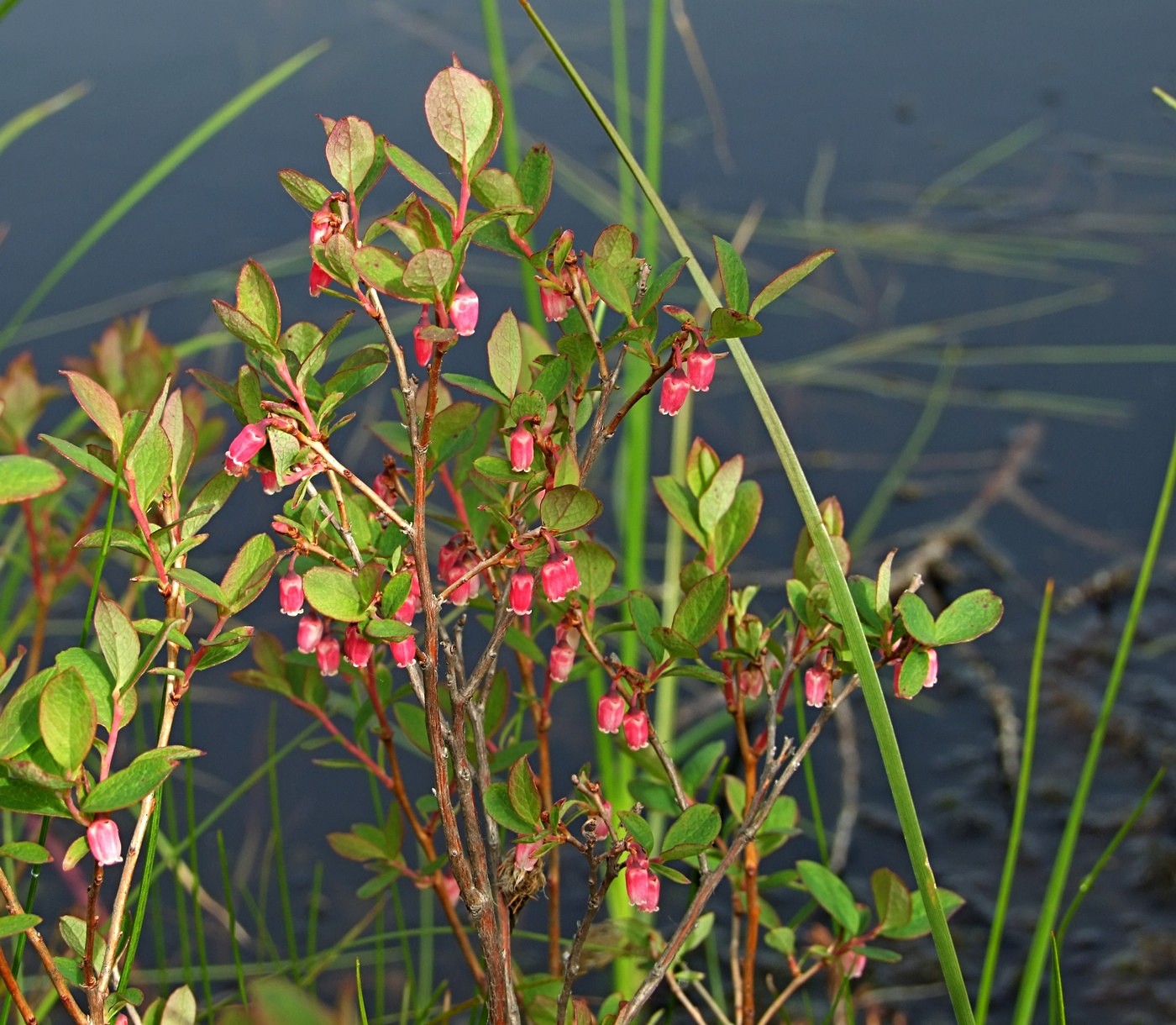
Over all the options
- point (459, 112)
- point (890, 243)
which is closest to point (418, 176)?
point (459, 112)

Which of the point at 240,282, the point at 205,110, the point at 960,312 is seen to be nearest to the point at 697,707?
the point at 960,312

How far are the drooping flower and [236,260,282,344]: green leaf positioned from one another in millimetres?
299

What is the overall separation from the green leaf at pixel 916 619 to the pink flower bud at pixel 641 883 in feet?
0.64

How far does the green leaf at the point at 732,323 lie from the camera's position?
65cm

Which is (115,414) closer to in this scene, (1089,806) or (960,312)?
(1089,806)

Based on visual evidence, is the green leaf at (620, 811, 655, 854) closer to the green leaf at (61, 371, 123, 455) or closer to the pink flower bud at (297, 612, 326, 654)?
the pink flower bud at (297, 612, 326, 654)

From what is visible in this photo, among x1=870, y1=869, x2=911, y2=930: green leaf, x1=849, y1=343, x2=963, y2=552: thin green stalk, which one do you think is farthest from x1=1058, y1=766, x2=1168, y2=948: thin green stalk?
x1=849, y1=343, x2=963, y2=552: thin green stalk

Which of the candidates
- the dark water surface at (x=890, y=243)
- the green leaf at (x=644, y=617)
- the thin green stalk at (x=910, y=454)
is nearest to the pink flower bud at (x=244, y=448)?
the green leaf at (x=644, y=617)

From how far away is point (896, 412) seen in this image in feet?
7.10

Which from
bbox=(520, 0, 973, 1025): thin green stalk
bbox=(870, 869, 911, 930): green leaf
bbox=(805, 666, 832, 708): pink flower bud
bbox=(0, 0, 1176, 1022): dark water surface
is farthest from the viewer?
bbox=(0, 0, 1176, 1022): dark water surface

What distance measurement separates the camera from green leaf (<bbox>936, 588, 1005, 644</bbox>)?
708 mm

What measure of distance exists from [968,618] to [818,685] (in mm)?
108

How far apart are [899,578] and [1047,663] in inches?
9.1

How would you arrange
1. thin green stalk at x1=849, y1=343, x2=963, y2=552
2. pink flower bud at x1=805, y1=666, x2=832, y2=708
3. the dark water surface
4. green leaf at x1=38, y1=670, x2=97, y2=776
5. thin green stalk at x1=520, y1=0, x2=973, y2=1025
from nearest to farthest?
green leaf at x1=38, y1=670, x2=97, y2=776, thin green stalk at x1=520, y1=0, x2=973, y2=1025, pink flower bud at x1=805, y1=666, x2=832, y2=708, the dark water surface, thin green stalk at x1=849, y1=343, x2=963, y2=552
